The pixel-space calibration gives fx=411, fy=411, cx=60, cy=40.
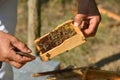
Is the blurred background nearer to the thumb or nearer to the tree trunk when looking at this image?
the tree trunk

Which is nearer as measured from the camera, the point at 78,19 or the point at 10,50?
the point at 10,50

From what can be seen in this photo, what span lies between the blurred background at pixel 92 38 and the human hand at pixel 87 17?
5.42 feet

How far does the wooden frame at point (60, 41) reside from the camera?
7.69 ft

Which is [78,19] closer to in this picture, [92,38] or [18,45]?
[18,45]

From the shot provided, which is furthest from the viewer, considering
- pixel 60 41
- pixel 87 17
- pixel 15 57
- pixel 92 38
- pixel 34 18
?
pixel 92 38

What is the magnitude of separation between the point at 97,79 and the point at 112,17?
2.55m

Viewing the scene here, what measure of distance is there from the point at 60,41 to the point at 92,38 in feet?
8.39

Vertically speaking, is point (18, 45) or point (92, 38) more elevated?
point (92, 38)

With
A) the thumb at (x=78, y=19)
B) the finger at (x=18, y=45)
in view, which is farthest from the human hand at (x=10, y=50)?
the thumb at (x=78, y=19)

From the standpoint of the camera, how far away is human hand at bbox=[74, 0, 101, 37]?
8.18ft

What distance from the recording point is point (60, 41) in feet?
7.84

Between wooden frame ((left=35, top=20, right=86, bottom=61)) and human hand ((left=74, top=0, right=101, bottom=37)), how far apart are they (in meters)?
0.08

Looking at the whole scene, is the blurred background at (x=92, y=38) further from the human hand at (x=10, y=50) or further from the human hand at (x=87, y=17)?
the human hand at (x=10, y=50)

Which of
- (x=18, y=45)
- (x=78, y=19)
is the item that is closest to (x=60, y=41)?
(x=78, y=19)
